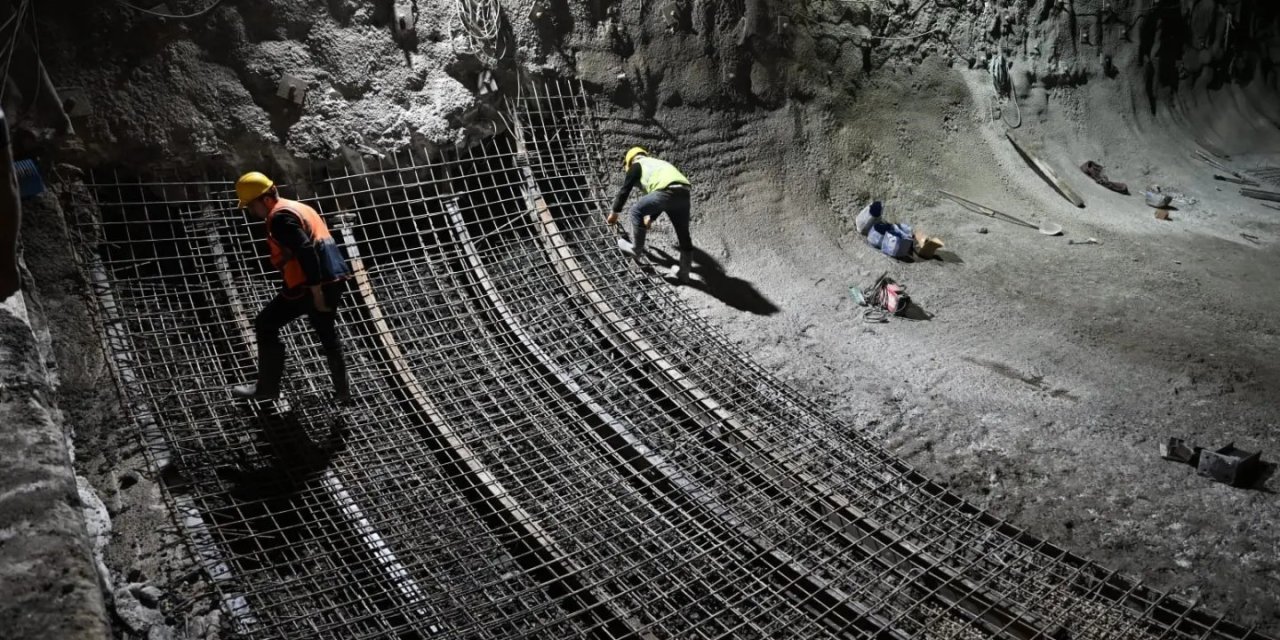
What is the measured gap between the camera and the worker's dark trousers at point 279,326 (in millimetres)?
3772

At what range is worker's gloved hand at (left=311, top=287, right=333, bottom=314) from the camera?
3697 mm

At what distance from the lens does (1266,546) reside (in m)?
3.42

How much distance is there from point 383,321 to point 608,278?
1.38 m

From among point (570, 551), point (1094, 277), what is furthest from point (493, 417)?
point (1094, 277)

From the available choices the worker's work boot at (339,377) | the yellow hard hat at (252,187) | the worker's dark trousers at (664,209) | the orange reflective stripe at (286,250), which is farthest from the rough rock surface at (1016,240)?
the yellow hard hat at (252,187)

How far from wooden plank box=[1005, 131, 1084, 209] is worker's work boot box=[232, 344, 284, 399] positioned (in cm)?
664

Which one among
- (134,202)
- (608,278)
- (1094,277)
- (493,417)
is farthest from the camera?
(1094,277)

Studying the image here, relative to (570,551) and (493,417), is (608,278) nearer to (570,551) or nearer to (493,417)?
(493,417)

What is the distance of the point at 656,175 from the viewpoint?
525cm

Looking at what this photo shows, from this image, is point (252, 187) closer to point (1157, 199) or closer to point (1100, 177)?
point (1100, 177)

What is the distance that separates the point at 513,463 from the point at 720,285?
2.17 metres

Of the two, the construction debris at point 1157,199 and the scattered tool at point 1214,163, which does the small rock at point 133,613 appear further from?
the scattered tool at point 1214,163

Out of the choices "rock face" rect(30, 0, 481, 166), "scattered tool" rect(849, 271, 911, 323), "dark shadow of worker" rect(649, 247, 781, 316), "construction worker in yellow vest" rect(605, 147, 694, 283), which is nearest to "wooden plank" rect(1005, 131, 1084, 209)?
"scattered tool" rect(849, 271, 911, 323)

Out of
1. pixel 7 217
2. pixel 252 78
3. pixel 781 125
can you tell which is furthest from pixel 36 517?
pixel 781 125
